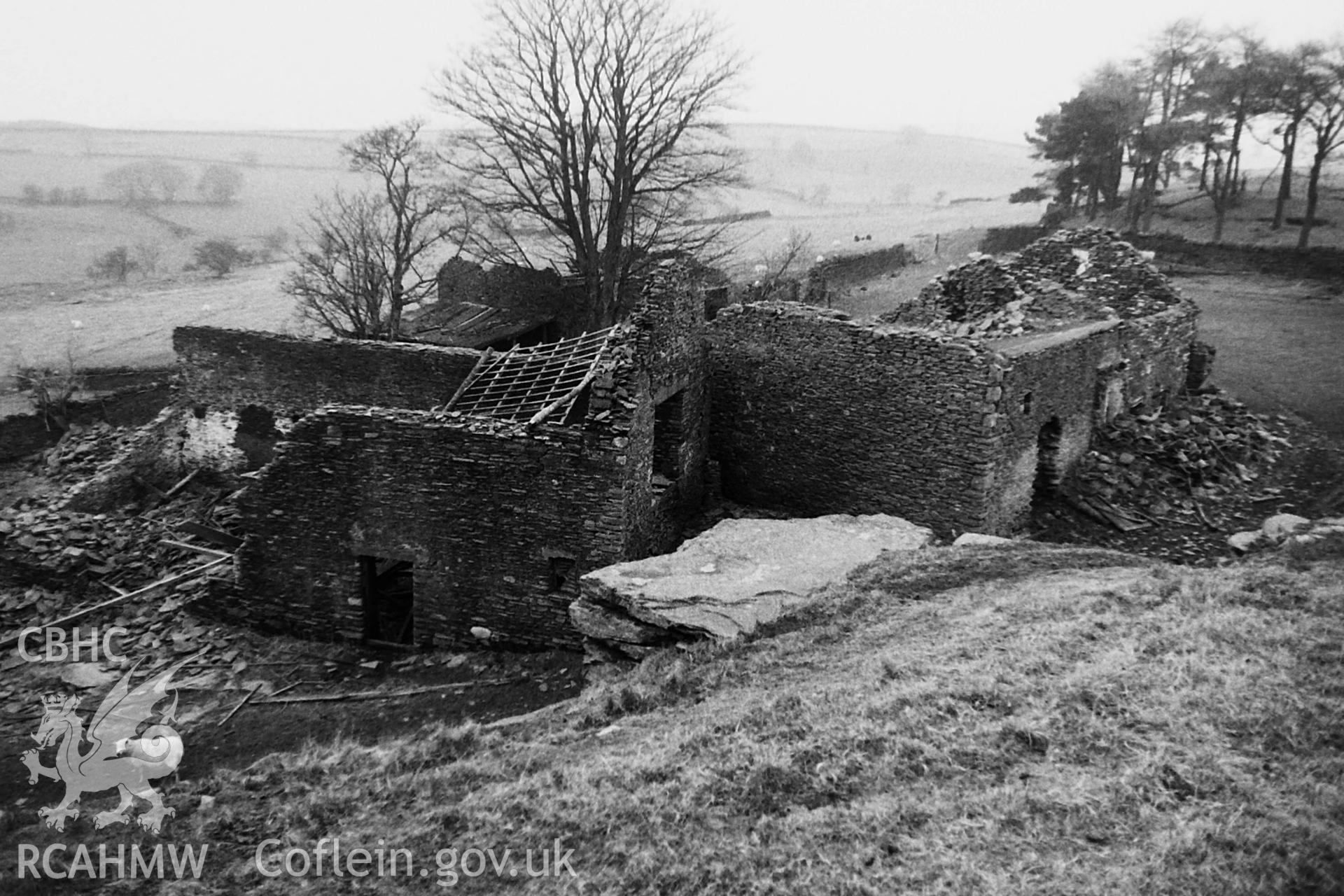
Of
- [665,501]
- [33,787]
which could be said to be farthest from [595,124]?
[33,787]

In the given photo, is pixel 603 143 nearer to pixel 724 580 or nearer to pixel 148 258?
pixel 724 580

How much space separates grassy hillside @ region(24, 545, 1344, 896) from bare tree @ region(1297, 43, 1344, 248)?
24315 millimetres

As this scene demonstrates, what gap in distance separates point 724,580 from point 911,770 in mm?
3699

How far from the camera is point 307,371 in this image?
15.4m

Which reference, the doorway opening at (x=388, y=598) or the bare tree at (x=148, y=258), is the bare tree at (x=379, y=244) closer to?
the doorway opening at (x=388, y=598)

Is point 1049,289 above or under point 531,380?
above

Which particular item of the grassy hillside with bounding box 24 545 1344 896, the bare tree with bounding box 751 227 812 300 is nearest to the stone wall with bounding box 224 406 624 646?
the grassy hillside with bounding box 24 545 1344 896

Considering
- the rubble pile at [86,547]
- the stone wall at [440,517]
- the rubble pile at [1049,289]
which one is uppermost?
the rubble pile at [1049,289]

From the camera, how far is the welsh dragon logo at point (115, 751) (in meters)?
5.75

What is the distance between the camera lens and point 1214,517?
13.7 meters

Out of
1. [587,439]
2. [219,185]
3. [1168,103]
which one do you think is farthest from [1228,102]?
[219,185]

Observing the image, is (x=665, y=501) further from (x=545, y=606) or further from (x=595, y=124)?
(x=595, y=124)

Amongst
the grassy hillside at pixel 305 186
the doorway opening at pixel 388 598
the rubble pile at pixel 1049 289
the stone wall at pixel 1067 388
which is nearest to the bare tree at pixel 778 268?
the grassy hillside at pixel 305 186

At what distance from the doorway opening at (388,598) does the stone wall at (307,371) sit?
3308mm
